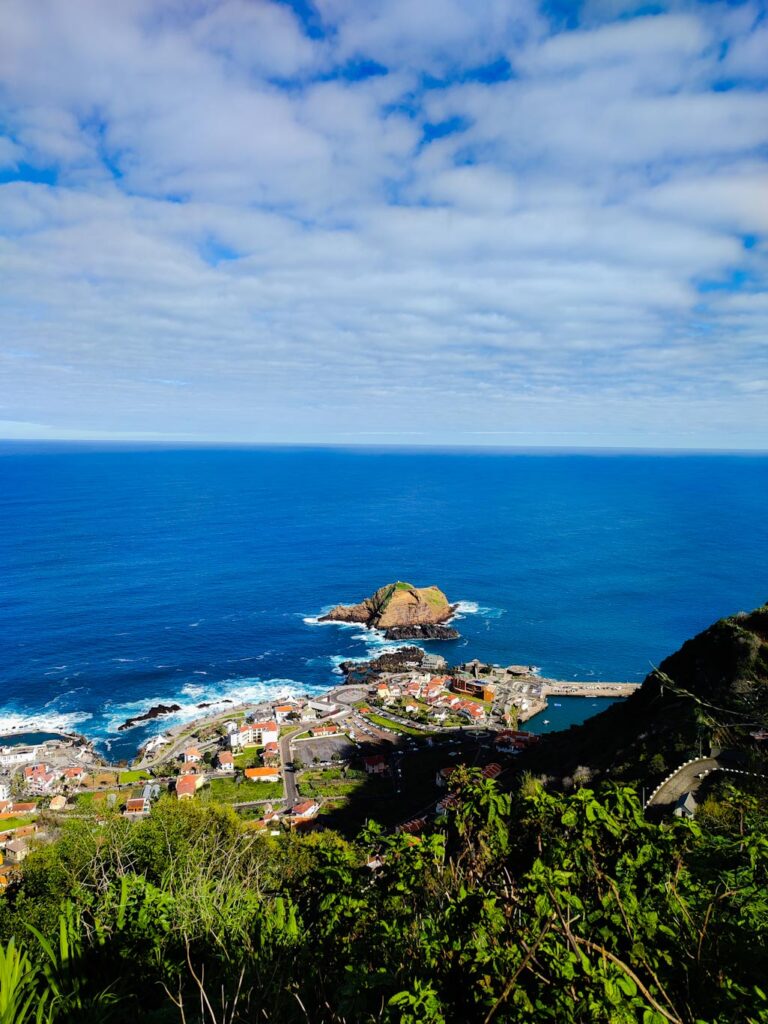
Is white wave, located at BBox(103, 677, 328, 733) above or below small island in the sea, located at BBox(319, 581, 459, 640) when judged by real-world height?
below

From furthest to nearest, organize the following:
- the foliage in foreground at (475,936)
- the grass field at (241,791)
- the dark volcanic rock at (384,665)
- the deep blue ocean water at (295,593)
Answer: the dark volcanic rock at (384,665) < the deep blue ocean water at (295,593) < the grass field at (241,791) < the foliage in foreground at (475,936)

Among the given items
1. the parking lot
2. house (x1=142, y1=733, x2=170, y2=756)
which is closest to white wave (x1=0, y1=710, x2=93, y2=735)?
house (x1=142, y1=733, x2=170, y2=756)

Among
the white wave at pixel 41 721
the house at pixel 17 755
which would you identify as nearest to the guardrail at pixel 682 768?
the house at pixel 17 755

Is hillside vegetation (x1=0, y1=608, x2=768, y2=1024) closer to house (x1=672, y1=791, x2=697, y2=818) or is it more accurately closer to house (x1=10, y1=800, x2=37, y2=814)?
house (x1=672, y1=791, x2=697, y2=818)

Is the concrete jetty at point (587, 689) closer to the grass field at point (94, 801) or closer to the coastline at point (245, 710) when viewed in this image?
the coastline at point (245, 710)

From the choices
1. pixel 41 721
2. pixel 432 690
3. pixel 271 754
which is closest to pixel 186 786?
pixel 271 754

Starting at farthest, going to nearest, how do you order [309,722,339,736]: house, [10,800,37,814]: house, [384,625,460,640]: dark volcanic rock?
[384,625,460,640]: dark volcanic rock, [309,722,339,736]: house, [10,800,37,814]: house
